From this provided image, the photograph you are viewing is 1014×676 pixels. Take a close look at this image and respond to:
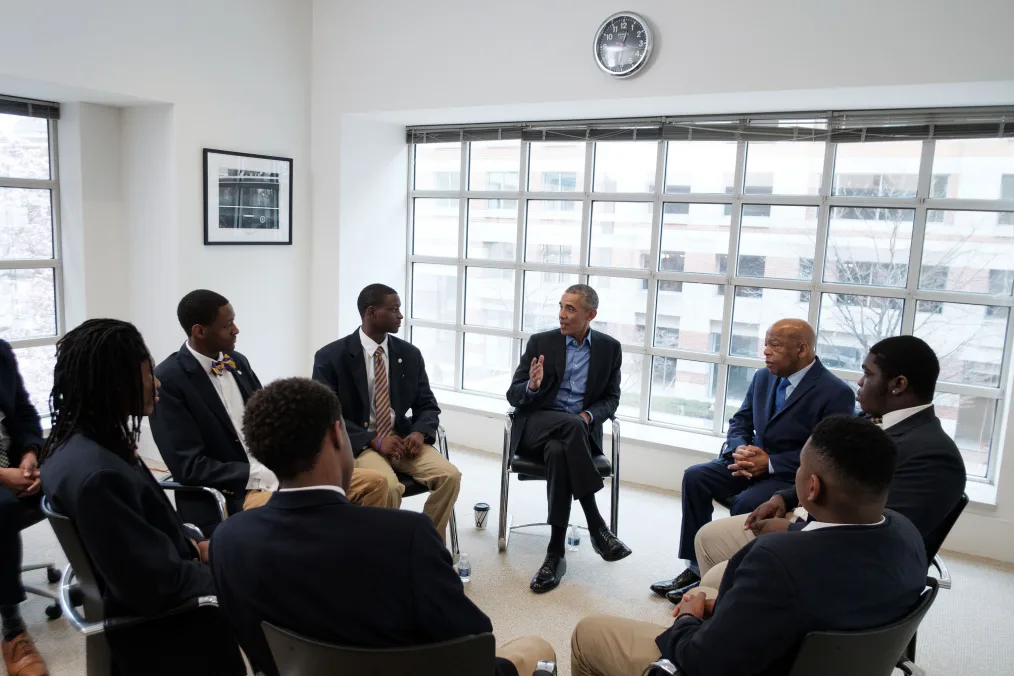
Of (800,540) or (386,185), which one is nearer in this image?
(800,540)

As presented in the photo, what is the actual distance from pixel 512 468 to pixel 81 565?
2141 mm

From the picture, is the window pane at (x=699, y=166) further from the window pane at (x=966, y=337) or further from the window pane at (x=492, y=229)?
the window pane at (x=966, y=337)

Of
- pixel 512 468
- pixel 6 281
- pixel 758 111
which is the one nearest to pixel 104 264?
pixel 6 281

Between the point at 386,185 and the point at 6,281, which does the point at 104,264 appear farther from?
the point at 386,185

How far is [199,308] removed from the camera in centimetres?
302

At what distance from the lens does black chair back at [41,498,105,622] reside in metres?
1.87

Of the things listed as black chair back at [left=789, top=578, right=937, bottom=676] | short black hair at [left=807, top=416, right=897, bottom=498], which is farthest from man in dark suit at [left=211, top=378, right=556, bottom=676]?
short black hair at [left=807, top=416, right=897, bottom=498]

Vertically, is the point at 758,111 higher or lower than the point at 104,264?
higher

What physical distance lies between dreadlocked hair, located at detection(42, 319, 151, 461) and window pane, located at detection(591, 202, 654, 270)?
12.0 ft

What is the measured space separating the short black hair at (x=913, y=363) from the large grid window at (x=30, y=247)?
4.43 meters

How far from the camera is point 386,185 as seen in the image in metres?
5.86

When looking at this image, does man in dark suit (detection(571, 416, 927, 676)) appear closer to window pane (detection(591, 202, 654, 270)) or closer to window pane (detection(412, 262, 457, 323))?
window pane (detection(591, 202, 654, 270))

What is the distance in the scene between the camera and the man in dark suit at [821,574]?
1572 mm

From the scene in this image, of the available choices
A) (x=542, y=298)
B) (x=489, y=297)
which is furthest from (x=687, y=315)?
(x=489, y=297)
